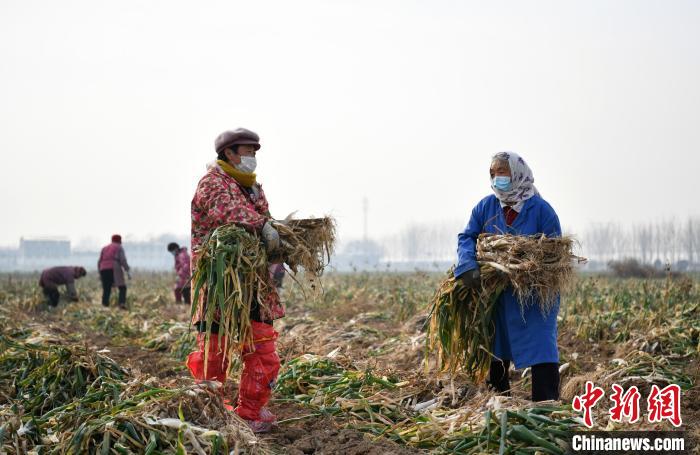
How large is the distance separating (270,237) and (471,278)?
1.45 metres

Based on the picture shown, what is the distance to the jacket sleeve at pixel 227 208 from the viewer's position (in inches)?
172

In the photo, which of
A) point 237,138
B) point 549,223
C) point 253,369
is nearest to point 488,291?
point 549,223

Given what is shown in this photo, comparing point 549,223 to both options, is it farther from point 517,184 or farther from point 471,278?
point 471,278

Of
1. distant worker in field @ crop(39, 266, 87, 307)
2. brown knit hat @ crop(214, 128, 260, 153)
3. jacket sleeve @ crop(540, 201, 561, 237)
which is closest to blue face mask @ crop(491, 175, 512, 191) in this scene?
jacket sleeve @ crop(540, 201, 561, 237)

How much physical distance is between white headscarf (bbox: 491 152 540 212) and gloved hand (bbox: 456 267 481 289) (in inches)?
21.9

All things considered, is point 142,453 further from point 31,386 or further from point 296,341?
point 296,341

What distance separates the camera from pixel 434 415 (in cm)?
452

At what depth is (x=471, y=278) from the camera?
4.76 meters

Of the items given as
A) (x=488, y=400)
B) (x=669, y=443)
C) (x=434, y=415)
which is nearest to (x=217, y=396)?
(x=434, y=415)

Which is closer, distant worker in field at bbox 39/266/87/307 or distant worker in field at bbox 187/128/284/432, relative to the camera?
distant worker in field at bbox 187/128/284/432

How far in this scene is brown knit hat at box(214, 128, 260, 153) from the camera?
182 inches

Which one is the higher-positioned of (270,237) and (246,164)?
(246,164)

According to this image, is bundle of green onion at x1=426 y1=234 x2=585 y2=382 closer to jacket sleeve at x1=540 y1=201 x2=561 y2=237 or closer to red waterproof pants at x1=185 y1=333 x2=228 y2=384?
jacket sleeve at x1=540 y1=201 x2=561 y2=237

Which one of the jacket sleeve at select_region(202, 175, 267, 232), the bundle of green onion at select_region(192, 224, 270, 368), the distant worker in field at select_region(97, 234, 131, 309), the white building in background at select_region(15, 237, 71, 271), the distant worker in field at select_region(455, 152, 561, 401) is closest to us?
the bundle of green onion at select_region(192, 224, 270, 368)
